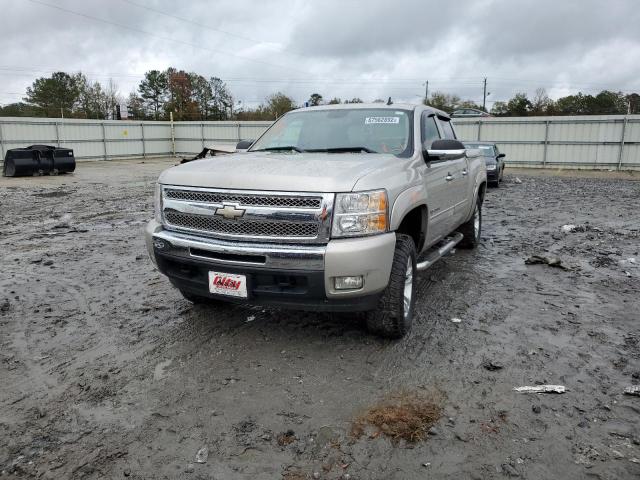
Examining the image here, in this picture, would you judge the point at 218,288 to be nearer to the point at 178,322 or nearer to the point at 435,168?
the point at 178,322

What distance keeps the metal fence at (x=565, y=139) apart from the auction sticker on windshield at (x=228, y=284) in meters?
25.1

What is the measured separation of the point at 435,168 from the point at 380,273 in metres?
1.77

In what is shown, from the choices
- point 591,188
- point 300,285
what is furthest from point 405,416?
point 591,188

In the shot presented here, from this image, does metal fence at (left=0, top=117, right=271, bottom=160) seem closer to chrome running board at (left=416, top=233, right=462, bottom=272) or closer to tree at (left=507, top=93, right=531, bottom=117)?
chrome running board at (left=416, top=233, right=462, bottom=272)

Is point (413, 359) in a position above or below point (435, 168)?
below

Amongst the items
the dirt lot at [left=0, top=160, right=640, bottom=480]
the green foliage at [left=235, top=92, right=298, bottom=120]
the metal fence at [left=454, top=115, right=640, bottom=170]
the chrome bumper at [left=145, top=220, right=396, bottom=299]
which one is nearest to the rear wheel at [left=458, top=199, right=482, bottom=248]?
the dirt lot at [left=0, top=160, right=640, bottom=480]

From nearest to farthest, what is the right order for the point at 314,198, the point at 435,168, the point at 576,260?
the point at 314,198 → the point at 435,168 → the point at 576,260

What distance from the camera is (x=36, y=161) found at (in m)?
19.2

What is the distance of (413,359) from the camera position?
374 cm

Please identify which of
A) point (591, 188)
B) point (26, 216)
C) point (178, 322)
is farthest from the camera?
point (591, 188)

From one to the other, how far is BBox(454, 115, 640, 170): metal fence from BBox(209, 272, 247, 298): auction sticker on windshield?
82.2ft

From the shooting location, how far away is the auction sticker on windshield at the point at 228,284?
3528 mm

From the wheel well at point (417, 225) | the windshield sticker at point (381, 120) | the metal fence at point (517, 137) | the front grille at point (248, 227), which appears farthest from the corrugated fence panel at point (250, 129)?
the front grille at point (248, 227)

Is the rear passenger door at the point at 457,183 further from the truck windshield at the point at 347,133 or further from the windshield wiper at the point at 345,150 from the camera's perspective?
the windshield wiper at the point at 345,150
